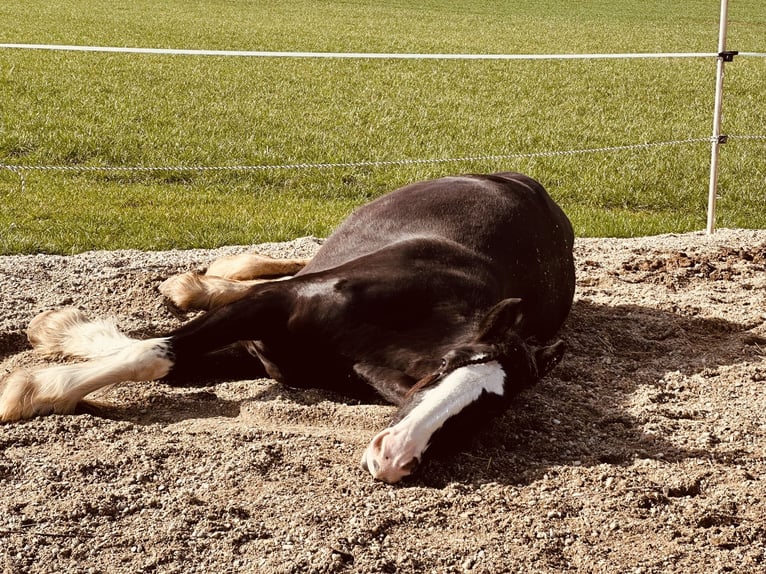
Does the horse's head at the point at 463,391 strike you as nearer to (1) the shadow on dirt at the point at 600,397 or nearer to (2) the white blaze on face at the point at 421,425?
(2) the white blaze on face at the point at 421,425

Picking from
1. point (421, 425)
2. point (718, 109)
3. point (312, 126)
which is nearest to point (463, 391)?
point (421, 425)

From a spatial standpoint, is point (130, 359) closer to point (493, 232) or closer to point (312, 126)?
point (493, 232)

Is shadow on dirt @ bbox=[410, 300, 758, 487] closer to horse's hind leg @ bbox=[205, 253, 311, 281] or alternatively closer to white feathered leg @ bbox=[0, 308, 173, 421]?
white feathered leg @ bbox=[0, 308, 173, 421]

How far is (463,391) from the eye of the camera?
3295 millimetres

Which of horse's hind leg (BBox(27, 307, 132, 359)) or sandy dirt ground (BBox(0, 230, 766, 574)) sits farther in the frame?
horse's hind leg (BBox(27, 307, 132, 359))

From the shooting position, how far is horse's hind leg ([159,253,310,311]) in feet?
17.3

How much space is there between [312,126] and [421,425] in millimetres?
10599

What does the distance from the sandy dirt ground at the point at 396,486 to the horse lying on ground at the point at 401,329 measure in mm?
140

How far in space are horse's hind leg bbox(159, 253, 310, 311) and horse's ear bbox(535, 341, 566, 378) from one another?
177cm

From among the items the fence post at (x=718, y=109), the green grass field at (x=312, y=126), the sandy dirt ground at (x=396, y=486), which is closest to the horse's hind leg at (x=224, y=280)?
the sandy dirt ground at (x=396, y=486)

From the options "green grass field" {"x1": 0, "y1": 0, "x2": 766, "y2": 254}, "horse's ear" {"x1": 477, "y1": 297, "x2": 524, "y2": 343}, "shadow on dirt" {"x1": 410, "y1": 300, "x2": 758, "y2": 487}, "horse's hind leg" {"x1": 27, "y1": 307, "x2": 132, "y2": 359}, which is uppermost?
"horse's ear" {"x1": 477, "y1": 297, "x2": 524, "y2": 343}

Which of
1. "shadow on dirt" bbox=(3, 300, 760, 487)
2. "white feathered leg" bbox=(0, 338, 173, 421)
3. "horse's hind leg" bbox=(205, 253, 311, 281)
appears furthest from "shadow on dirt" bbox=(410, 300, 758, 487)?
"horse's hind leg" bbox=(205, 253, 311, 281)

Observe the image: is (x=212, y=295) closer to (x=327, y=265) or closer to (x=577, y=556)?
(x=327, y=265)

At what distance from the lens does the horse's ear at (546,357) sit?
12.1 feet
